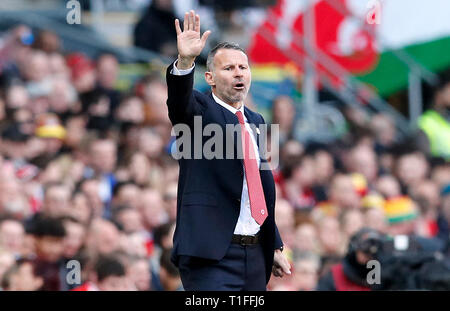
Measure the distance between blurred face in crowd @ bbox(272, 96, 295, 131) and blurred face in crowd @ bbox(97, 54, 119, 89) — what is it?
174 cm

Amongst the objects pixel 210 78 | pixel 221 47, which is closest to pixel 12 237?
pixel 210 78

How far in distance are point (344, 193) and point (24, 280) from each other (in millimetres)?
4246

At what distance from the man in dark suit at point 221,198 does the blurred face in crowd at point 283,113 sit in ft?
20.6

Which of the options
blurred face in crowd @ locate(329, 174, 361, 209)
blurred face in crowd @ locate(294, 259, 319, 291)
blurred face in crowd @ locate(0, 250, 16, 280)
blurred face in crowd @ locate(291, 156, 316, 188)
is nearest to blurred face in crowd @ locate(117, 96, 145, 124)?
blurred face in crowd @ locate(291, 156, 316, 188)

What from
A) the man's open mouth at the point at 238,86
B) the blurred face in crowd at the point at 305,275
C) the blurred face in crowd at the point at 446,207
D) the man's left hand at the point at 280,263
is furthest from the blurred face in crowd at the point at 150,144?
the man's open mouth at the point at 238,86

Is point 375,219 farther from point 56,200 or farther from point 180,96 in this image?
point 180,96

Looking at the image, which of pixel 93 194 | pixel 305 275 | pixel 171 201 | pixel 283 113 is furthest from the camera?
pixel 283 113

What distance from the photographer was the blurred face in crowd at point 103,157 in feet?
36.0

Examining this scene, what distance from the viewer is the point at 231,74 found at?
6344 millimetres

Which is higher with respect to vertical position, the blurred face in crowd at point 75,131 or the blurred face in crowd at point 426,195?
the blurred face in crowd at point 75,131

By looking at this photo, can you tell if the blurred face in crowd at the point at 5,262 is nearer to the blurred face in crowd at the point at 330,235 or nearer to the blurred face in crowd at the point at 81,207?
the blurred face in crowd at the point at 81,207

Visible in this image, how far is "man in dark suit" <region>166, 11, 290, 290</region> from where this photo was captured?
6.24 m

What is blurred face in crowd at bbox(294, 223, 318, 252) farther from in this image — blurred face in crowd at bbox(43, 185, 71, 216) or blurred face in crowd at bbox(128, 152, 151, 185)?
blurred face in crowd at bbox(43, 185, 71, 216)

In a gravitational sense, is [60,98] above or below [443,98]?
below
